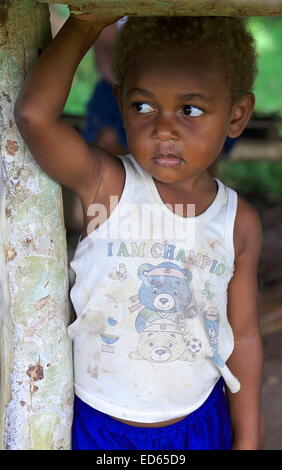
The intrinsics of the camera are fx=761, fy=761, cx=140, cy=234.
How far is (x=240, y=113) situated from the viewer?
5.88 feet

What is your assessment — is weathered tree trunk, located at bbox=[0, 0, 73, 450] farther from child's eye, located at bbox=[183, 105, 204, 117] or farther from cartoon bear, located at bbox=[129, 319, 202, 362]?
child's eye, located at bbox=[183, 105, 204, 117]

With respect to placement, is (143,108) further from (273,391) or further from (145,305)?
(273,391)

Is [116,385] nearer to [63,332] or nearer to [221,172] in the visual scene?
[63,332]

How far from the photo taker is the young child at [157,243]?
1.61 meters

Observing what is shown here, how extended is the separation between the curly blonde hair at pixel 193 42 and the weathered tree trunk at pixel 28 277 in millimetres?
222

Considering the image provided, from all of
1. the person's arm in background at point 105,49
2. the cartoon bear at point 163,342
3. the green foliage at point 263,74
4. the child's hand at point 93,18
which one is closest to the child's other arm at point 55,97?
the child's hand at point 93,18

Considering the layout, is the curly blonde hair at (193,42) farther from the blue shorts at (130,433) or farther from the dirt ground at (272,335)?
the dirt ground at (272,335)

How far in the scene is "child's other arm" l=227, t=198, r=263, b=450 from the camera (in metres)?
1.84

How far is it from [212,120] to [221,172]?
14.7ft

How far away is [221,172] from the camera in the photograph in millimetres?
6082

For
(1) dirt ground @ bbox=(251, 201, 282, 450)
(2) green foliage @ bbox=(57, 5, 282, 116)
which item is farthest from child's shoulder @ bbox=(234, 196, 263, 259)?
(2) green foliage @ bbox=(57, 5, 282, 116)

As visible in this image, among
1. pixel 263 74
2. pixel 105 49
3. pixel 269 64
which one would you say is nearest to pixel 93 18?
pixel 105 49

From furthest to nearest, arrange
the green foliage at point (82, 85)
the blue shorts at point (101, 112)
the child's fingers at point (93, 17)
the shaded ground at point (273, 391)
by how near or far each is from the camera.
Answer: the green foliage at point (82, 85) → the blue shorts at point (101, 112) → the shaded ground at point (273, 391) → the child's fingers at point (93, 17)

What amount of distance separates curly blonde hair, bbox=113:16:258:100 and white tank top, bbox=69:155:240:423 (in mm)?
252
